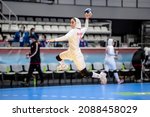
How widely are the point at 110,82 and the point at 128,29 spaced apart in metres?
9.90

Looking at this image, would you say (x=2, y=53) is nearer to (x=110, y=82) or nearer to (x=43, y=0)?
Answer: (x=110, y=82)

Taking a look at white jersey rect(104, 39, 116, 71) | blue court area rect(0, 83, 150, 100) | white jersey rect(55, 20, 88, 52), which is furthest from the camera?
white jersey rect(104, 39, 116, 71)

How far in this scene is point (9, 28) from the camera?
17312mm

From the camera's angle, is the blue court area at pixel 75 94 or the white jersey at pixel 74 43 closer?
the white jersey at pixel 74 43

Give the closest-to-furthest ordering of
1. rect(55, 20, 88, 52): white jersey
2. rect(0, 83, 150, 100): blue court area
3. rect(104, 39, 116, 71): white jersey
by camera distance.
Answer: rect(55, 20, 88, 52): white jersey → rect(0, 83, 150, 100): blue court area → rect(104, 39, 116, 71): white jersey

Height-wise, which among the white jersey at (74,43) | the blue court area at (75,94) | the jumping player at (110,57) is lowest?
the blue court area at (75,94)

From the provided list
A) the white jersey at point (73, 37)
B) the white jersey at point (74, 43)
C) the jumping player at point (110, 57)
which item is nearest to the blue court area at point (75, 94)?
the jumping player at point (110, 57)

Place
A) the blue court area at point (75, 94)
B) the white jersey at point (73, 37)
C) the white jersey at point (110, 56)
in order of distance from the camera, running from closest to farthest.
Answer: the white jersey at point (73, 37), the blue court area at point (75, 94), the white jersey at point (110, 56)

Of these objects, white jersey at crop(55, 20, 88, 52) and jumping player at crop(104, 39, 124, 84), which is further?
jumping player at crop(104, 39, 124, 84)

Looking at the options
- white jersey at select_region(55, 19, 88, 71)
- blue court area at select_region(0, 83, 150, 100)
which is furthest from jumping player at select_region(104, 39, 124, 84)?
white jersey at select_region(55, 19, 88, 71)

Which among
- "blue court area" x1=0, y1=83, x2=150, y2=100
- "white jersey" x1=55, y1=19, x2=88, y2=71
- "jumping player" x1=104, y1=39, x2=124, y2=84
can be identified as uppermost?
"white jersey" x1=55, y1=19, x2=88, y2=71

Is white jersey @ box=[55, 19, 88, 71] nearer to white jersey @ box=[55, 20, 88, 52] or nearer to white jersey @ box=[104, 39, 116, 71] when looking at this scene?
white jersey @ box=[55, 20, 88, 52]

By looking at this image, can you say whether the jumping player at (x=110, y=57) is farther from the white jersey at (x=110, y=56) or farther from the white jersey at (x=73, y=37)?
the white jersey at (x=73, y=37)

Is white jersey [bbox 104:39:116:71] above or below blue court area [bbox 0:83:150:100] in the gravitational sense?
above
